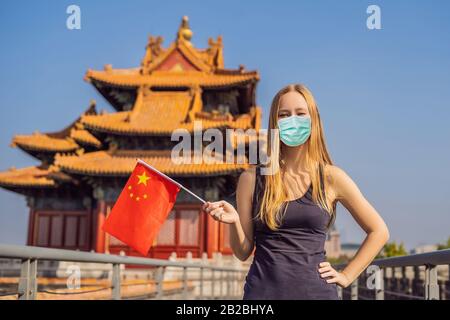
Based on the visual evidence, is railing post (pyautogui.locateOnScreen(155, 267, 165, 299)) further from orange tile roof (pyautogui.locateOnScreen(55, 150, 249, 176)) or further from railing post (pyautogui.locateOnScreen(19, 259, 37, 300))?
orange tile roof (pyautogui.locateOnScreen(55, 150, 249, 176))

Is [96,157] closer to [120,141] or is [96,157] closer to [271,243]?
[120,141]

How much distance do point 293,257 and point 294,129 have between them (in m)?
0.54

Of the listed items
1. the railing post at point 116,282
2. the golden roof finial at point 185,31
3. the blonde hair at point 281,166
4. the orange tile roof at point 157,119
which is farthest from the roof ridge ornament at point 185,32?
the blonde hair at point 281,166

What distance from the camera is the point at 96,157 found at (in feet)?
73.8

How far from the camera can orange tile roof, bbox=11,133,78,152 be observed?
2588 cm

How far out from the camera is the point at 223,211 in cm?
240

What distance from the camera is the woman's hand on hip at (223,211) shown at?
7.78ft

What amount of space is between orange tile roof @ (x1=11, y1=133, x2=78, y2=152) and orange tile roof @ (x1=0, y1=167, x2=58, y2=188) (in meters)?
1.07

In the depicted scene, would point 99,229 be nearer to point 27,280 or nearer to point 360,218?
point 27,280

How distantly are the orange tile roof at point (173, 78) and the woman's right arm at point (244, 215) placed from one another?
2133cm

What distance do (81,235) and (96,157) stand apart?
382cm


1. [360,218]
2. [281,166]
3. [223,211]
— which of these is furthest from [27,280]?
[360,218]

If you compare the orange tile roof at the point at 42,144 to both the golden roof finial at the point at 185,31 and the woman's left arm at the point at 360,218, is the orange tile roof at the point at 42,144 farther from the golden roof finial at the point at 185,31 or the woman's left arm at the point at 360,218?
the woman's left arm at the point at 360,218

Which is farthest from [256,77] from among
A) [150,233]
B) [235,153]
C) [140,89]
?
[150,233]
